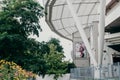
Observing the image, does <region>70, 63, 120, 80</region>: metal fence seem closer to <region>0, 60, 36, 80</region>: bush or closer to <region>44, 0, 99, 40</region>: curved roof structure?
<region>0, 60, 36, 80</region>: bush

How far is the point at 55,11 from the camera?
49.1m

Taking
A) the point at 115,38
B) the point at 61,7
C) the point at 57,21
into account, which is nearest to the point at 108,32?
the point at 115,38

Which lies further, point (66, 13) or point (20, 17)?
point (66, 13)

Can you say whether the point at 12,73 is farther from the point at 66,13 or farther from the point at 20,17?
the point at 66,13

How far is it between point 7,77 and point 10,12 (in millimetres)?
9533

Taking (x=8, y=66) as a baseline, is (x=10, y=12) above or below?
above

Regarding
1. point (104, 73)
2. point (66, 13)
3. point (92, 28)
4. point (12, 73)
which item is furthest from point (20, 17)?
point (66, 13)

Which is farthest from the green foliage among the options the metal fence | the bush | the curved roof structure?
the curved roof structure

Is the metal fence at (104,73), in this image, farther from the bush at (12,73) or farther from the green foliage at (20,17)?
the bush at (12,73)

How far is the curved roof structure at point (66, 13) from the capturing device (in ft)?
153

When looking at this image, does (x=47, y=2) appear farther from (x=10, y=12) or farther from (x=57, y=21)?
(x=10, y=12)

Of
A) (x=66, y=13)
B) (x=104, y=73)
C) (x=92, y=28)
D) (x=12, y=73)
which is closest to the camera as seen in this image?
→ (x=12, y=73)

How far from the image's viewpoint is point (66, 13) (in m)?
53.2

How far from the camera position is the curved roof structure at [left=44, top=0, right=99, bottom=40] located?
153 ft
